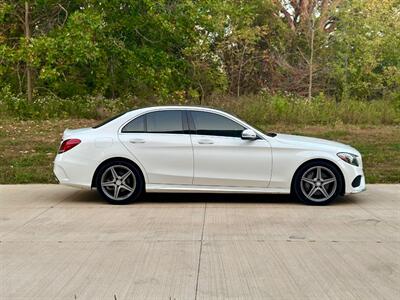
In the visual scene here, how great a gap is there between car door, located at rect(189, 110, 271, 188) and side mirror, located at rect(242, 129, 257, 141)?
0.05 metres

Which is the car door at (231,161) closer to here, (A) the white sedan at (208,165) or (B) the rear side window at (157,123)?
(A) the white sedan at (208,165)

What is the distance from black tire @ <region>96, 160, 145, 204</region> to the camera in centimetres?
859

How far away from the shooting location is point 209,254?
5988mm

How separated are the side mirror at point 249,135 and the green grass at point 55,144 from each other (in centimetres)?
320

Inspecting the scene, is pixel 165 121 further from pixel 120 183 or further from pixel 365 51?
pixel 365 51

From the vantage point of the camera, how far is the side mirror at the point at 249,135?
8.50m

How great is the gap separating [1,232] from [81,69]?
53.3 ft

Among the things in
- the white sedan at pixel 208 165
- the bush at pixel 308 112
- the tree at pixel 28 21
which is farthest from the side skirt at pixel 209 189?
the tree at pixel 28 21

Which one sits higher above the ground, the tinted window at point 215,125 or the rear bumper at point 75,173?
the tinted window at point 215,125

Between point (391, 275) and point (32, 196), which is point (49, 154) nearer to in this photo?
point (32, 196)

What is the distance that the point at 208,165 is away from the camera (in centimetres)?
857

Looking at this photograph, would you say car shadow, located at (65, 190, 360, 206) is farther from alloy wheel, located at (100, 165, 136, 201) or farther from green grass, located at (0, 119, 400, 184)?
green grass, located at (0, 119, 400, 184)

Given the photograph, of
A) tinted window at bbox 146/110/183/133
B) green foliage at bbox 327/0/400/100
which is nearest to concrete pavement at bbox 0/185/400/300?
tinted window at bbox 146/110/183/133

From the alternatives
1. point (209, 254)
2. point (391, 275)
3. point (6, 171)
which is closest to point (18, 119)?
point (6, 171)
